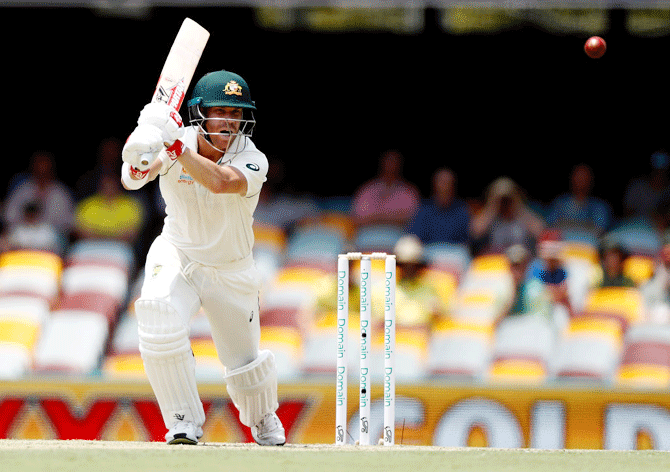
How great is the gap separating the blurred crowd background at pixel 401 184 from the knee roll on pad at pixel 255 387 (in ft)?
7.57

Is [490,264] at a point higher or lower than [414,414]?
higher

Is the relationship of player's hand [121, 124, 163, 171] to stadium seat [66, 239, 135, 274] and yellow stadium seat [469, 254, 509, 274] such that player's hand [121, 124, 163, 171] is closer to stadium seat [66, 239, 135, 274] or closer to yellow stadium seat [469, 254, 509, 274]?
yellow stadium seat [469, 254, 509, 274]

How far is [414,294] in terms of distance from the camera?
7172 millimetres

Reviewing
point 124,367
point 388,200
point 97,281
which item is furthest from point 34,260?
point 388,200

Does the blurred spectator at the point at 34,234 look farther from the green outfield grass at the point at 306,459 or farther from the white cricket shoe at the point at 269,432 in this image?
the green outfield grass at the point at 306,459

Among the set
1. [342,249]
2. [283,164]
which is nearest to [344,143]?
[283,164]

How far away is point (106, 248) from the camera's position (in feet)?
27.1

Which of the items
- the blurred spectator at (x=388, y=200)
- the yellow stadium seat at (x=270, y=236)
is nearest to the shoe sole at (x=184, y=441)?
the yellow stadium seat at (x=270, y=236)

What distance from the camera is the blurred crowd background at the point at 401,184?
7.07m

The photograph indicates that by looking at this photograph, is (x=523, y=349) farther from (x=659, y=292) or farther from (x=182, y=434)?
(x=182, y=434)

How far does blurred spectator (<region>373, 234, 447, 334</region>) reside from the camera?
7055 mm

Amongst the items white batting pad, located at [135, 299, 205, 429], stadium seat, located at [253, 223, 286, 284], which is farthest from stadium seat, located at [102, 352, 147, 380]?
white batting pad, located at [135, 299, 205, 429]

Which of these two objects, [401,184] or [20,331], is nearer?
[20,331]

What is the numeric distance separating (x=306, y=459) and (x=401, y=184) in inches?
205
